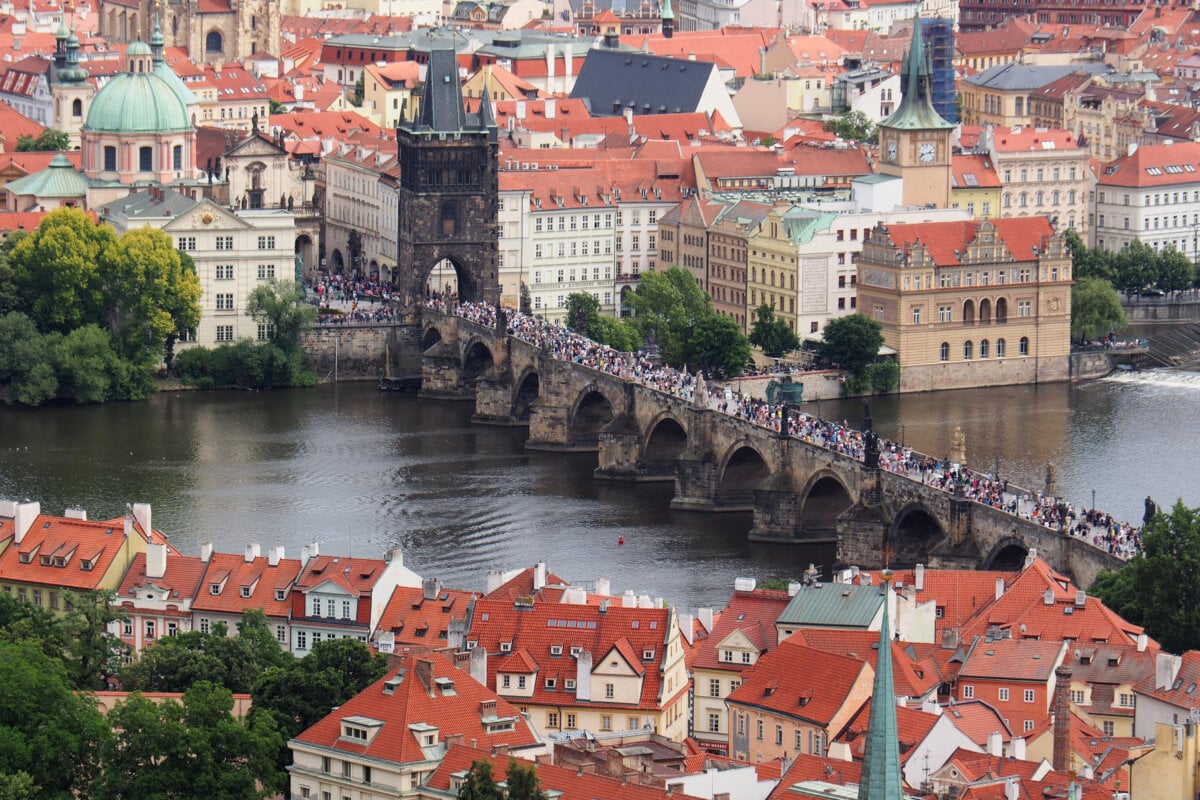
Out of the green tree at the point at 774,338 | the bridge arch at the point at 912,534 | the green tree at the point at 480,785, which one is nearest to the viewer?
the green tree at the point at 480,785

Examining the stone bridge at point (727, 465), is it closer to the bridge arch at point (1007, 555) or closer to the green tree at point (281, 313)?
the bridge arch at point (1007, 555)

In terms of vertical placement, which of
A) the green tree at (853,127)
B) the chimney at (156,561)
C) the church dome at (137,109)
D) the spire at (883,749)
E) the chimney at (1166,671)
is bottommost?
the chimney at (1166,671)

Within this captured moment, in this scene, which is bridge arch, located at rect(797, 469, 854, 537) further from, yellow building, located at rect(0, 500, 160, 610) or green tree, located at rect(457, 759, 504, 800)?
green tree, located at rect(457, 759, 504, 800)

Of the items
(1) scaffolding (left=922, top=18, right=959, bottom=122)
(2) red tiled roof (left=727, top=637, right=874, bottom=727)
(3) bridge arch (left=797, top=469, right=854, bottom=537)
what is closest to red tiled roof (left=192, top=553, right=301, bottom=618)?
(2) red tiled roof (left=727, top=637, right=874, bottom=727)

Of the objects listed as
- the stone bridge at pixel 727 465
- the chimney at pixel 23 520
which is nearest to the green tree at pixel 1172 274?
the stone bridge at pixel 727 465

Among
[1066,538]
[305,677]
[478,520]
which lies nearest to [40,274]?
[478,520]

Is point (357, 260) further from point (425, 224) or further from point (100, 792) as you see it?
point (100, 792)

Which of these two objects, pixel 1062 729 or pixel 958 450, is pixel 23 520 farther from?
pixel 958 450
